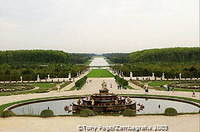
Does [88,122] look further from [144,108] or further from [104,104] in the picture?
[144,108]

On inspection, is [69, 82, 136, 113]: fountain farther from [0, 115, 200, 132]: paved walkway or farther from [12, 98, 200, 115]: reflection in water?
[0, 115, 200, 132]: paved walkway

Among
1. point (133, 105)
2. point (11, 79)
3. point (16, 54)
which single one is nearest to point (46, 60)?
point (16, 54)

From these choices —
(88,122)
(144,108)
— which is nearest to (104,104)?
(144,108)

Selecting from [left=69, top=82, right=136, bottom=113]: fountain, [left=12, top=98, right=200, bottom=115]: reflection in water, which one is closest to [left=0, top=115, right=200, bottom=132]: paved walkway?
[left=12, top=98, right=200, bottom=115]: reflection in water

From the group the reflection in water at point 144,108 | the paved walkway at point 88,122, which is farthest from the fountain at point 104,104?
the paved walkway at point 88,122

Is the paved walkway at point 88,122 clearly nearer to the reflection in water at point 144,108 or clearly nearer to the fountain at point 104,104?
the reflection in water at point 144,108

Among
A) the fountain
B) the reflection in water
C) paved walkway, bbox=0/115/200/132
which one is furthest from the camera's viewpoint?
the fountain

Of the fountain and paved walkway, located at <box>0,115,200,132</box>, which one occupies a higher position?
the fountain

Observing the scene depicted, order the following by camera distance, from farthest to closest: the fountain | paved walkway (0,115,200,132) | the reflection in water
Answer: the fountain < the reflection in water < paved walkway (0,115,200,132)
